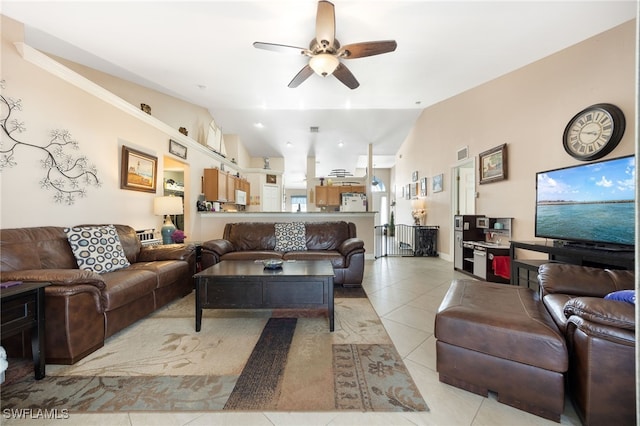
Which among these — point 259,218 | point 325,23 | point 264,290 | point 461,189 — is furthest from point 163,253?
point 461,189

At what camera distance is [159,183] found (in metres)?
3.77

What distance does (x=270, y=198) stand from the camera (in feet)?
25.2

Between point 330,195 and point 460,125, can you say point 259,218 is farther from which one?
point 460,125

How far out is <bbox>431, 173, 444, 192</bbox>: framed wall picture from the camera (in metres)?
5.52

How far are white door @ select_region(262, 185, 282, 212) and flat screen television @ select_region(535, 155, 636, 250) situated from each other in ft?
21.2

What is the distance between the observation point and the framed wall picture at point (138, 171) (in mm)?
3039

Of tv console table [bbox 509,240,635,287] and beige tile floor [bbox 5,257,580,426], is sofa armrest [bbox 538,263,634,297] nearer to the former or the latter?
tv console table [bbox 509,240,635,287]

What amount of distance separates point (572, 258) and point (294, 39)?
3.93 meters

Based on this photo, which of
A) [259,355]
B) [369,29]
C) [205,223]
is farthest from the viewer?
[205,223]

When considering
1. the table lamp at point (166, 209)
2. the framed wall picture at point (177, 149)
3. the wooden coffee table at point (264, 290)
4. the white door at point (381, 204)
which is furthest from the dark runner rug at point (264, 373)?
the white door at point (381, 204)

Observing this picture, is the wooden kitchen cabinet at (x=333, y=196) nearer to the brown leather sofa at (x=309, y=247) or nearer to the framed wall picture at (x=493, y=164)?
the brown leather sofa at (x=309, y=247)

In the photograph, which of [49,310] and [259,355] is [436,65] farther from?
[49,310]

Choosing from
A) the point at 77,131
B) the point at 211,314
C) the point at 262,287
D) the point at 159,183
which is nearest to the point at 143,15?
the point at 77,131

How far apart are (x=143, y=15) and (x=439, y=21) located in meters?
3.07
